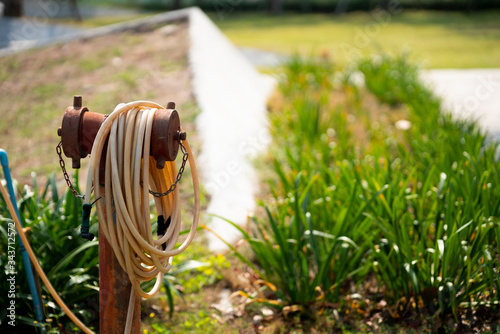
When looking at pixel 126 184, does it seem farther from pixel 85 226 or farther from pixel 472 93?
pixel 472 93

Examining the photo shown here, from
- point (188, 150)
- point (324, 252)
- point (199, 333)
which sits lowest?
point (199, 333)

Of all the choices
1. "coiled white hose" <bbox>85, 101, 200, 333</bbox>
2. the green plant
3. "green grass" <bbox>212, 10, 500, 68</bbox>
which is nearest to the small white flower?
the green plant

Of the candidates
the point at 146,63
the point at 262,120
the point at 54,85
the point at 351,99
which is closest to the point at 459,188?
the point at 262,120

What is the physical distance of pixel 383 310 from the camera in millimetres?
2703

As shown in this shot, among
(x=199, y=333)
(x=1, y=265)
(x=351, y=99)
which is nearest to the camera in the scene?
(x=1, y=265)

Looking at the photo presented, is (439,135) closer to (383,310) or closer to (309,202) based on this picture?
(309,202)

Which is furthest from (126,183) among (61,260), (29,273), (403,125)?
(403,125)

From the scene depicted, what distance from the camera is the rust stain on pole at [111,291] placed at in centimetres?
184

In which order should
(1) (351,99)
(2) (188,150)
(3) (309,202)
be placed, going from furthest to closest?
(1) (351,99), (3) (309,202), (2) (188,150)

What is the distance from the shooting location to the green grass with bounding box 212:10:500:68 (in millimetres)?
13109

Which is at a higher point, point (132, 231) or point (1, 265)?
point (132, 231)

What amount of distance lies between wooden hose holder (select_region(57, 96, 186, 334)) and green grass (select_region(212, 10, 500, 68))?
9262mm

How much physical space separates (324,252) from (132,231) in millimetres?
1368

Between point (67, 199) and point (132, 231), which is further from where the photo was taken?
point (67, 199)
